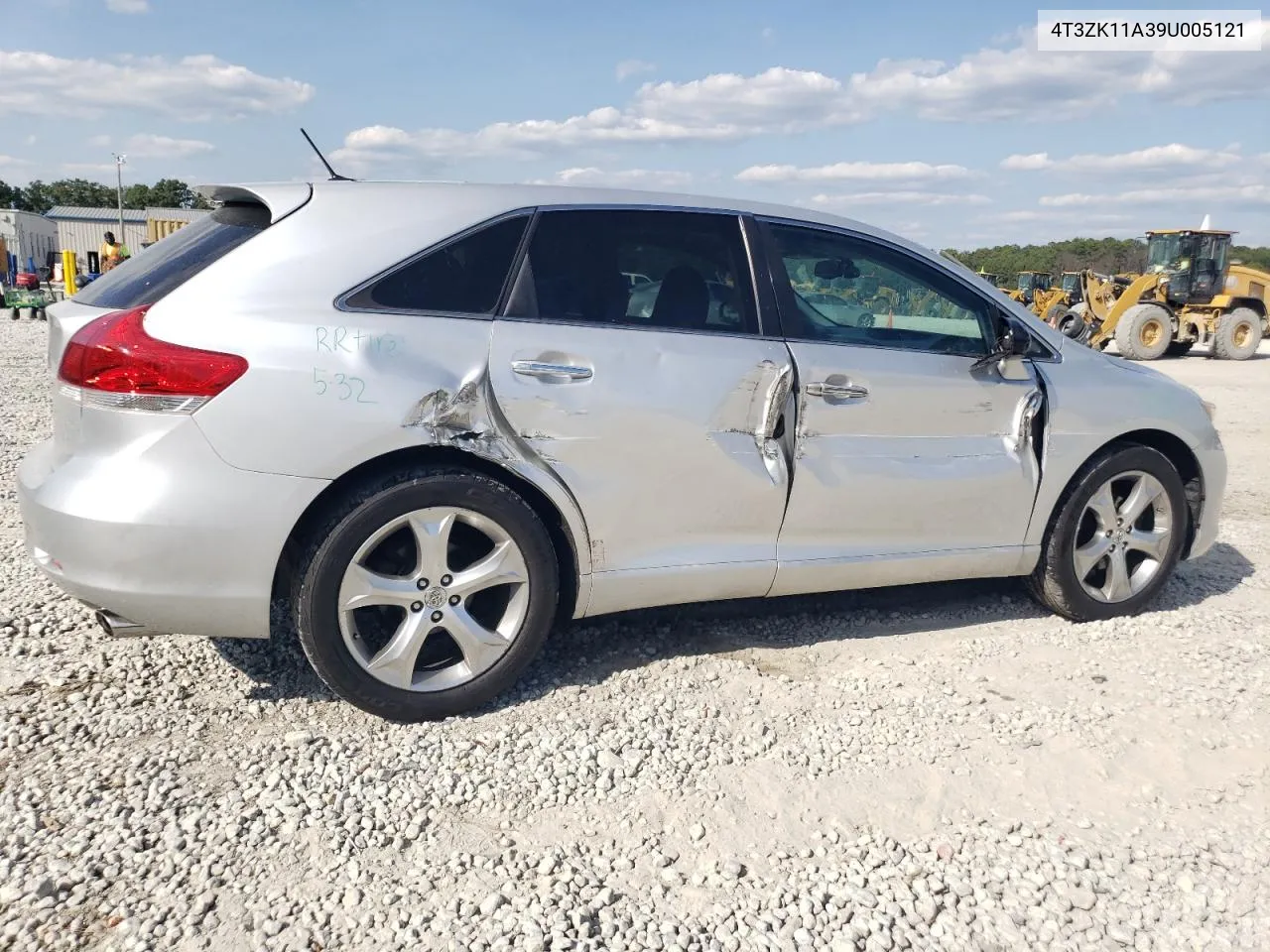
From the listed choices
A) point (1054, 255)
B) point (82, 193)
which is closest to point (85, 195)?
point (82, 193)

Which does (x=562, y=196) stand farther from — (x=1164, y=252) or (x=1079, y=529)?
(x=1164, y=252)

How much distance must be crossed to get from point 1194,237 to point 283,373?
24069 mm

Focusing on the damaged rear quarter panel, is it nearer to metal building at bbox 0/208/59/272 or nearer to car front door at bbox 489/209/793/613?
car front door at bbox 489/209/793/613

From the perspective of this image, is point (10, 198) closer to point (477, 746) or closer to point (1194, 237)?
point (1194, 237)

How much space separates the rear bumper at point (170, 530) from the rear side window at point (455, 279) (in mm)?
602

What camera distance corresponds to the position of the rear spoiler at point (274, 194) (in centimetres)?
299

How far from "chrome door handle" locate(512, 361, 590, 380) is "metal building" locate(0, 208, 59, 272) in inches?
1602

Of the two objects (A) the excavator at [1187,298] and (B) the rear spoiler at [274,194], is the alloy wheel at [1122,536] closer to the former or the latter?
(B) the rear spoiler at [274,194]

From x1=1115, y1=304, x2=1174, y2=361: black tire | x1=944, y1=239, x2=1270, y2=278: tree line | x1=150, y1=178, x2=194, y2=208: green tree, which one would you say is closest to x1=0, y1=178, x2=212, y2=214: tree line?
x1=150, y1=178, x2=194, y2=208: green tree

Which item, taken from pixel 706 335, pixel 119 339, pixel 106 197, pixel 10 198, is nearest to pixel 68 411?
pixel 119 339

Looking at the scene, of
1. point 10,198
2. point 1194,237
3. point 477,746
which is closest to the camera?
point 477,746

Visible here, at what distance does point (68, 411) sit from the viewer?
Answer: 2836 millimetres

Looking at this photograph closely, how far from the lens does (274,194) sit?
120 inches

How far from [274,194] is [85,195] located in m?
116
